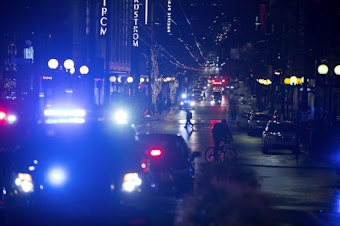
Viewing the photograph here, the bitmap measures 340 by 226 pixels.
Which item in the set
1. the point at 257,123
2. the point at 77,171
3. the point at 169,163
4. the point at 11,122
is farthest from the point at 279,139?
the point at 77,171

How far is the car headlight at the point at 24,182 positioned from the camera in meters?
11.4

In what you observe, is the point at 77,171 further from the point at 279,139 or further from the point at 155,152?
the point at 279,139

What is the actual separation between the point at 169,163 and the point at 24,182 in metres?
5.78

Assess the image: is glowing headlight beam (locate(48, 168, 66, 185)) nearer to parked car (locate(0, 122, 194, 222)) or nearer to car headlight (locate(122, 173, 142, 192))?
parked car (locate(0, 122, 194, 222))

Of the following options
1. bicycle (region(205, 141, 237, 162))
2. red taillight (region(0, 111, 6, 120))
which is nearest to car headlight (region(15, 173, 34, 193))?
red taillight (region(0, 111, 6, 120))

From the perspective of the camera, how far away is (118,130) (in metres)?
12.7

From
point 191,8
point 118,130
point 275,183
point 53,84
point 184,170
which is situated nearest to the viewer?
point 118,130

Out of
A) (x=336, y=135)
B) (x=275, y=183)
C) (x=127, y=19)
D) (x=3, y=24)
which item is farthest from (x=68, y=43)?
(x=275, y=183)

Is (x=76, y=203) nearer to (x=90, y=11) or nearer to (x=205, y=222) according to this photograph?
(x=205, y=222)

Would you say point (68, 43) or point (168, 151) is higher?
point (68, 43)

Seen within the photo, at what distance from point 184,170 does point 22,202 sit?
19.4ft

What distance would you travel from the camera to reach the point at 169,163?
55.0ft

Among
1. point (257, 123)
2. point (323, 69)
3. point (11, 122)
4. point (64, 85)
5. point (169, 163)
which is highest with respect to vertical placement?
point (323, 69)

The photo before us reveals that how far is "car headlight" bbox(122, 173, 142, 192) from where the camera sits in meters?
11.6
